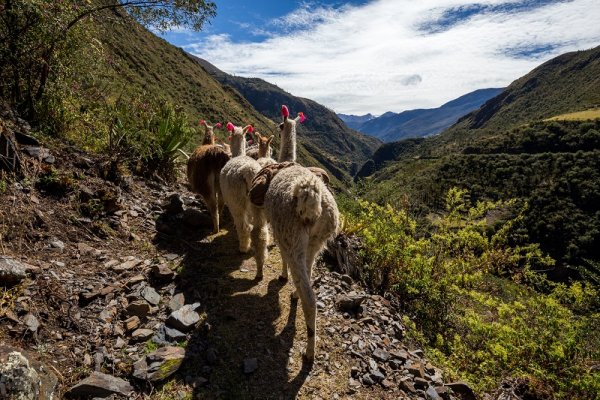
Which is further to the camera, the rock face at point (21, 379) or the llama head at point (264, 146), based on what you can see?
the llama head at point (264, 146)

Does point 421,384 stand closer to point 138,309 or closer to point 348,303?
point 348,303

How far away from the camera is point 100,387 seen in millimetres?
3008

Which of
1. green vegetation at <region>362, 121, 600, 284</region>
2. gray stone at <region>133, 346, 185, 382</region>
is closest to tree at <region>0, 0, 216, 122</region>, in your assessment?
gray stone at <region>133, 346, 185, 382</region>

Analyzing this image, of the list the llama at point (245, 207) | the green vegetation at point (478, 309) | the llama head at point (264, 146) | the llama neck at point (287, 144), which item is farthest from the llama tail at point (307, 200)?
the llama head at point (264, 146)

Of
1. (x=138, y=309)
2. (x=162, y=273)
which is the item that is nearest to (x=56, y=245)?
(x=162, y=273)

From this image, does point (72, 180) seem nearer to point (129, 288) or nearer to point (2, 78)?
point (129, 288)

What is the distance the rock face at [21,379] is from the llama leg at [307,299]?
2447 mm

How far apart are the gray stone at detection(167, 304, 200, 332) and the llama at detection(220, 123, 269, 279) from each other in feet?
4.39

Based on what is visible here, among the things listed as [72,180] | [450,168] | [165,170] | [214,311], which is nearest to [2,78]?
[72,180]

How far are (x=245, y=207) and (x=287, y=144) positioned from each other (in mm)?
1694

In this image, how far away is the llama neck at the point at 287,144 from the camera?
667 cm

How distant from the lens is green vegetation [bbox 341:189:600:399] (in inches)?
179

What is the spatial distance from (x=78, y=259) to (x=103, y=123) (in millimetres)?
4672

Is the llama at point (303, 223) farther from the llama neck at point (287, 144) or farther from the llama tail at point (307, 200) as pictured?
the llama neck at point (287, 144)
